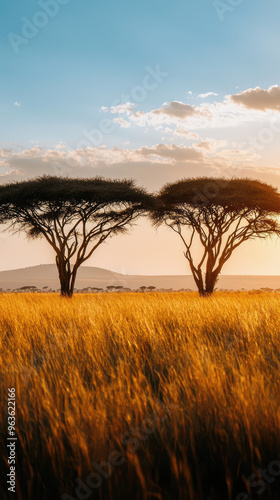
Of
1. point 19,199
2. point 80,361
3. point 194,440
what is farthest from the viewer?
point 19,199

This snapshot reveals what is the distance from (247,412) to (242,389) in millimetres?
176

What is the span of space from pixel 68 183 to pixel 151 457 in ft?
76.3

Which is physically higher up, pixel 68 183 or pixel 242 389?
pixel 68 183

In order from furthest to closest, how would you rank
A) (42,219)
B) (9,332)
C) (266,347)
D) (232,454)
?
(42,219), (9,332), (266,347), (232,454)

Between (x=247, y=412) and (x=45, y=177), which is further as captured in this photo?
(x=45, y=177)

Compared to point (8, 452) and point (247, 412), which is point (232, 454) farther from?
point (8, 452)

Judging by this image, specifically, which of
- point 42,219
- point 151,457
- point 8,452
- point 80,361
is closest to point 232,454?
point 151,457

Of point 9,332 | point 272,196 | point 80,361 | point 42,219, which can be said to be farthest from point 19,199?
point 80,361

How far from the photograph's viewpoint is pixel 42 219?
87.4 ft

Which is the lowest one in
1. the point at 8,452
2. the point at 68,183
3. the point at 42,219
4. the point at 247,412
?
the point at 8,452

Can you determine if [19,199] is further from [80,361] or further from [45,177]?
[80,361]

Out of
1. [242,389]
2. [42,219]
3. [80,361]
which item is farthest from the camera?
[42,219]

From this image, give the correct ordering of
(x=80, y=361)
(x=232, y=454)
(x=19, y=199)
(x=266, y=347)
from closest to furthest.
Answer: (x=232, y=454)
(x=80, y=361)
(x=266, y=347)
(x=19, y=199)

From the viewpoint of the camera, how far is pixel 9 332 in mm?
7414
